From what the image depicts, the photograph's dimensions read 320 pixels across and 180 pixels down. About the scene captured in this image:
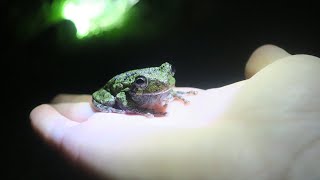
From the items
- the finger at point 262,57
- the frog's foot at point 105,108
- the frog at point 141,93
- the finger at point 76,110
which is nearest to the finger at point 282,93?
the finger at point 262,57

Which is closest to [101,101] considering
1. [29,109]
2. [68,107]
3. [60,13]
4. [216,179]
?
[68,107]

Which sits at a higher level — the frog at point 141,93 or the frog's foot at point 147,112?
the frog at point 141,93

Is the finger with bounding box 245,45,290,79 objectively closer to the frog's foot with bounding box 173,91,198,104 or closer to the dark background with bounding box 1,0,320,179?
the dark background with bounding box 1,0,320,179

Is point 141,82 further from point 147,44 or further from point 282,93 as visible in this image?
point 282,93

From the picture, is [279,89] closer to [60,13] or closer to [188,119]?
[188,119]

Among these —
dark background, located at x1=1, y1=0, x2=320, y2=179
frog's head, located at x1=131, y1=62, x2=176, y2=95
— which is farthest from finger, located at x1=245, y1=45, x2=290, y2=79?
frog's head, located at x1=131, y1=62, x2=176, y2=95

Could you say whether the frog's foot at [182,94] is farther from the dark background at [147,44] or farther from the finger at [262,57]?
the finger at [262,57]
